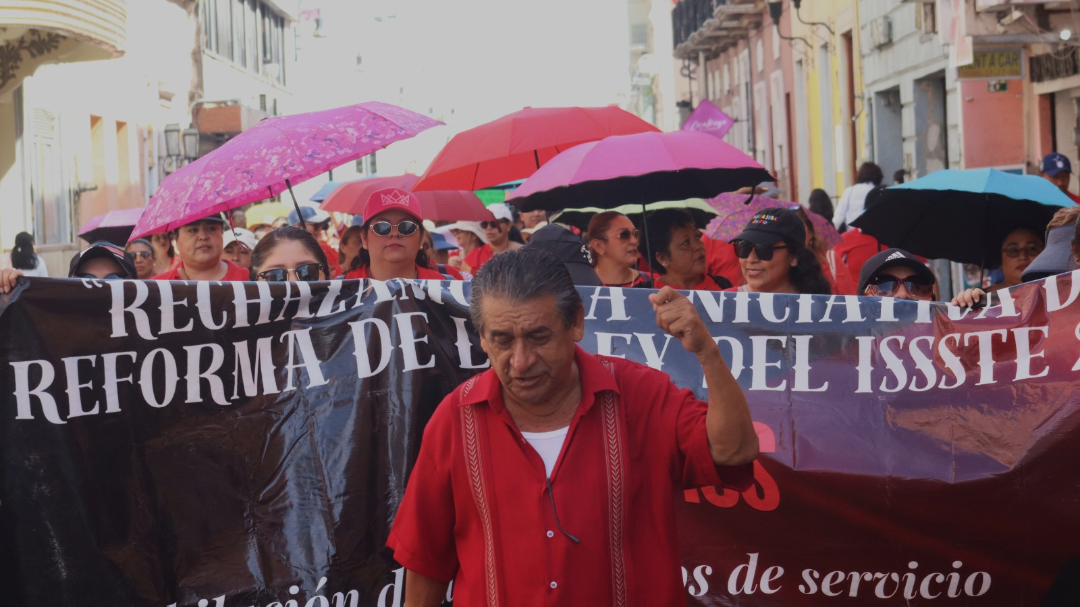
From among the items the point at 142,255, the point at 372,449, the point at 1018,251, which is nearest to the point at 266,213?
the point at 142,255

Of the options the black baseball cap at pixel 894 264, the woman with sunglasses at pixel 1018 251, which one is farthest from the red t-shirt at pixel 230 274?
the woman with sunglasses at pixel 1018 251

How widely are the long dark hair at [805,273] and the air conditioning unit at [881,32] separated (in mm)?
16036

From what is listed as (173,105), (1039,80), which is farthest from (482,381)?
(173,105)

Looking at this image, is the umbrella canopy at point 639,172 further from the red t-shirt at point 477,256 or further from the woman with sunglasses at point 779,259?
the red t-shirt at point 477,256

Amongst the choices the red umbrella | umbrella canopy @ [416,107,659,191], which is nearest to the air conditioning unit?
the red umbrella

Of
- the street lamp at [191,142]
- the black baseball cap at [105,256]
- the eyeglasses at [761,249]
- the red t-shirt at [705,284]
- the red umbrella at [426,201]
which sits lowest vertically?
the red t-shirt at [705,284]

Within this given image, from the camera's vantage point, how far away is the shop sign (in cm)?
1536

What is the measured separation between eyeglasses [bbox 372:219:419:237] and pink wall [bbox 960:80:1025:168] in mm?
11976

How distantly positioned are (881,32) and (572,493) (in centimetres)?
1960

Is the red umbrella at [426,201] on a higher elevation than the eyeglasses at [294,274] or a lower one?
higher

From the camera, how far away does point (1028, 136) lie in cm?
1662

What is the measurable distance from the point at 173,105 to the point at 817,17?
13.6 m

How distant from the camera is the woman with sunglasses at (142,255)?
9.15m

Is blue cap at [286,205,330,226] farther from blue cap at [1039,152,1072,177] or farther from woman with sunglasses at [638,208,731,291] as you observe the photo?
woman with sunglasses at [638,208,731,291]
